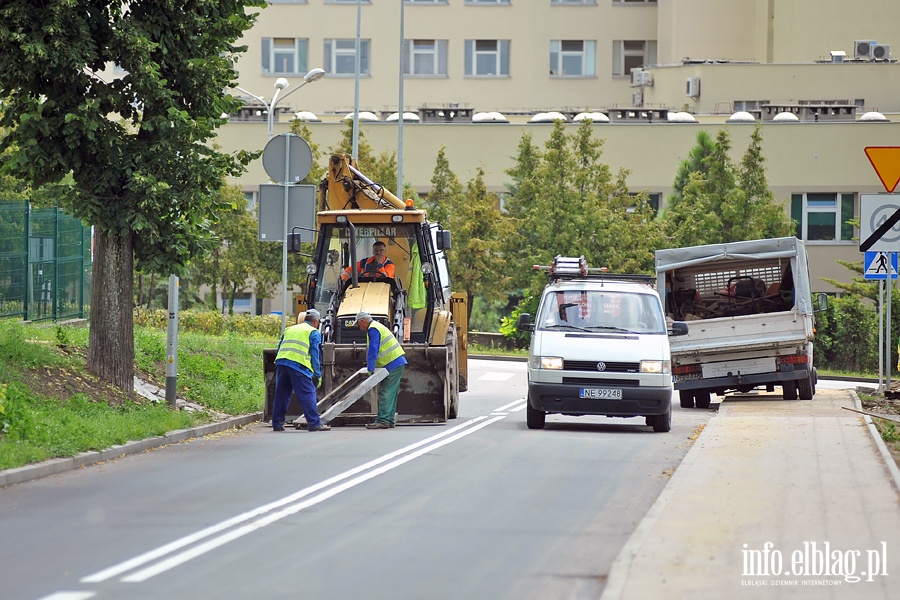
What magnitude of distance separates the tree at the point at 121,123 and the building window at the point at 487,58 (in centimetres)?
5119

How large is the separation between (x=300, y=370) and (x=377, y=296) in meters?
2.86

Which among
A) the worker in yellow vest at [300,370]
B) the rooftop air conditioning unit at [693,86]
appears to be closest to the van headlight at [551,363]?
the worker in yellow vest at [300,370]

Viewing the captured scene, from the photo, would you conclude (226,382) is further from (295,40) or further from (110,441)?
(295,40)

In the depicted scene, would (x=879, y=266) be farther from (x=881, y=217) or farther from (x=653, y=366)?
(x=653, y=366)

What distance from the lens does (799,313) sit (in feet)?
81.1

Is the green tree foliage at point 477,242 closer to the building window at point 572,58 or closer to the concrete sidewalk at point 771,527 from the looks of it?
the building window at point 572,58

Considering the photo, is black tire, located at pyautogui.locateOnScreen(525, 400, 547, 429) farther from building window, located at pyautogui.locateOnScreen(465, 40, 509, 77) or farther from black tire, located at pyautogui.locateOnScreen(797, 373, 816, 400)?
building window, located at pyautogui.locateOnScreen(465, 40, 509, 77)

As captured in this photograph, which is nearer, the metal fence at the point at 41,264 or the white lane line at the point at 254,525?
the white lane line at the point at 254,525

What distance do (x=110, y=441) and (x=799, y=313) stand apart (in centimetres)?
1383

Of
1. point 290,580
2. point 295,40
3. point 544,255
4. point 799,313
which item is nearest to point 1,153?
point 290,580

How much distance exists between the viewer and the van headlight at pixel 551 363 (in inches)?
726

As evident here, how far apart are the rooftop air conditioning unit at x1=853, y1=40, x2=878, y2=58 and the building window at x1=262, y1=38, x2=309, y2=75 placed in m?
25.9

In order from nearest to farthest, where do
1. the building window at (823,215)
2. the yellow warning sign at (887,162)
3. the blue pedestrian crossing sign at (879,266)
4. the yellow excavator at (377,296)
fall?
the yellow warning sign at (887,162) < the yellow excavator at (377,296) < the blue pedestrian crossing sign at (879,266) < the building window at (823,215)

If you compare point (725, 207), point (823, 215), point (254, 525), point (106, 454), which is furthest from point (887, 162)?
point (823, 215)
